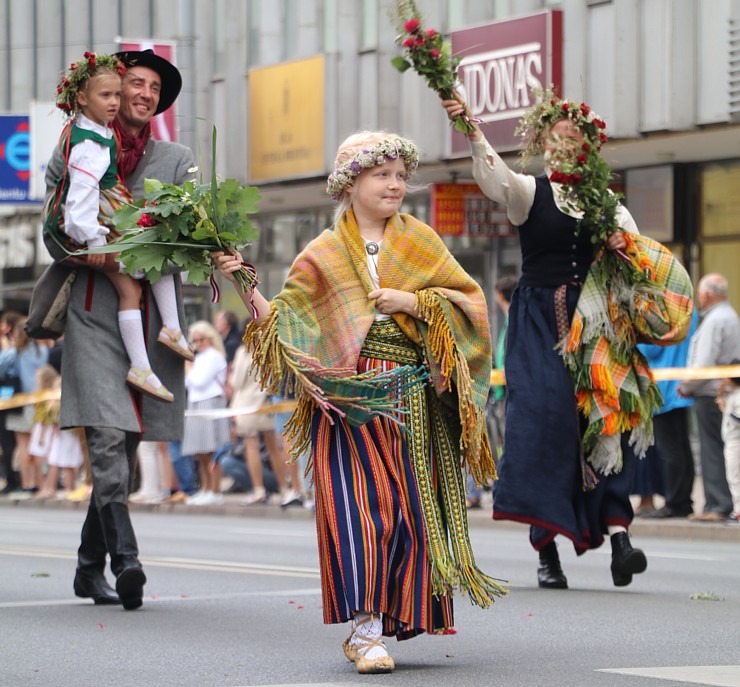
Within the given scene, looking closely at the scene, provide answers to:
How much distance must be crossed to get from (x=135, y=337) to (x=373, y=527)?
2.22 metres

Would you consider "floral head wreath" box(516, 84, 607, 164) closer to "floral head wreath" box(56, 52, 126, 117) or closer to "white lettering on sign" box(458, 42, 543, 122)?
"floral head wreath" box(56, 52, 126, 117)

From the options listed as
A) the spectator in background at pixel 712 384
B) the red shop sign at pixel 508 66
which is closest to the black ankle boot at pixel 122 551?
the spectator in background at pixel 712 384

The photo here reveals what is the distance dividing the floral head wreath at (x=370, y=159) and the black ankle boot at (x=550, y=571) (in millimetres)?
3186

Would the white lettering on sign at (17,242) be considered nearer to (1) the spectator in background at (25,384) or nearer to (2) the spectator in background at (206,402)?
(1) the spectator in background at (25,384)

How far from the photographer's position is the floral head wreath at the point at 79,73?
7855 millimetres

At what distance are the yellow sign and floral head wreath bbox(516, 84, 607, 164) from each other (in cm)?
1722

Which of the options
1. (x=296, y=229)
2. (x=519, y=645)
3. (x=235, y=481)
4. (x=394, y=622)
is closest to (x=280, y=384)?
(x=394, y=622)

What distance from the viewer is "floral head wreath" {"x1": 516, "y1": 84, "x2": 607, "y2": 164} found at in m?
8.76

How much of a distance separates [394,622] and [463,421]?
2.46ft

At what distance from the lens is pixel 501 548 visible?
Result: 1266cm

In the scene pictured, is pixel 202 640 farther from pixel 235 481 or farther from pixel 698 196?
pixel 698 196

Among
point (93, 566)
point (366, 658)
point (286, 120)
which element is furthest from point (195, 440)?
point (366, 658)

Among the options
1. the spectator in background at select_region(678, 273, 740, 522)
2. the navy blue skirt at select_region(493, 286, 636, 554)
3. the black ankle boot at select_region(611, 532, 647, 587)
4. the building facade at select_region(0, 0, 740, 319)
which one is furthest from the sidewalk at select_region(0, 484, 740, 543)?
the black ankle boot at select_region(611, 532, 647, 587)

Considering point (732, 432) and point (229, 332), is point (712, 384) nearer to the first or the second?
point (732, 432)
